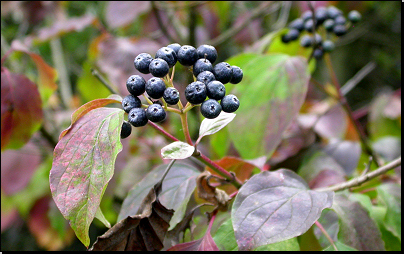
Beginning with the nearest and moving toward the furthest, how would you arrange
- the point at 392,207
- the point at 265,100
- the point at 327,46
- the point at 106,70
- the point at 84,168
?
the point at 84,168, the point at 392,207, the point at 265,100, the point at 327,46, the point at 106,70

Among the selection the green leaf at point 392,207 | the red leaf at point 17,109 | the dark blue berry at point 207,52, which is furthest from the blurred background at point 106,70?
the dark blue berry at point 207,52

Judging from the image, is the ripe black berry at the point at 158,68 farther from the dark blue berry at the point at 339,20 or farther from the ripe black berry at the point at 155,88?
the dark blue berry at the point at 339,20

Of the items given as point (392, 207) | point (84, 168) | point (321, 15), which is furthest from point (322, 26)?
point (84, 168)

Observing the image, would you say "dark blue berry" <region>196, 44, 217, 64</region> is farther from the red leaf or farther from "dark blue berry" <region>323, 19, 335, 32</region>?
"dark blue berry" <region>323, 19, 335, 32</region>

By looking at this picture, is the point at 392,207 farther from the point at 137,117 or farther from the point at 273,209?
the point at 137,117

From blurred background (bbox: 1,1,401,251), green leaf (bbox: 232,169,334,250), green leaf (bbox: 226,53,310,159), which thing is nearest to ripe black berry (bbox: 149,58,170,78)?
green leaf (bbox: 232,169,334,250)
